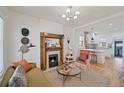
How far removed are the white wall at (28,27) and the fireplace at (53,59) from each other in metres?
0.70

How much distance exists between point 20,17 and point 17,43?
1017mm

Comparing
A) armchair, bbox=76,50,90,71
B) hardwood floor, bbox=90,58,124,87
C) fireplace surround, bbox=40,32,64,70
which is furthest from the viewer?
fireplace surround, bbox=40,32,64,70

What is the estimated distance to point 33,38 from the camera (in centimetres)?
418

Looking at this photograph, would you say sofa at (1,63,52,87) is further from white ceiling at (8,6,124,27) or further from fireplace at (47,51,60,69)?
fireplace at (47,51,60,69)

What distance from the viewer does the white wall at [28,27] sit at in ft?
11.6

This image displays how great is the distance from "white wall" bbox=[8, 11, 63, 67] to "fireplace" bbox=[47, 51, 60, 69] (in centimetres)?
70

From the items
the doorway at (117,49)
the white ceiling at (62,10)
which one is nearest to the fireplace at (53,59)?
the white ceiling at (62,10)

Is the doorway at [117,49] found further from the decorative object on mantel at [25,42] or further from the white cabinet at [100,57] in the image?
the decorative object on mantel at [25,42]

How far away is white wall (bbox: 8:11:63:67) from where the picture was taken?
3.55m

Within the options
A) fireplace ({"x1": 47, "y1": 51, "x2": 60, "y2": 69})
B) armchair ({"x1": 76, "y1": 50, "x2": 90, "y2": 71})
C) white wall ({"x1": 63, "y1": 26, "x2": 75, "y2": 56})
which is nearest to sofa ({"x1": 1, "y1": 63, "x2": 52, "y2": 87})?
armchair ({"x1": 76, "y1": 50, "x2": 90, "y2": 71})

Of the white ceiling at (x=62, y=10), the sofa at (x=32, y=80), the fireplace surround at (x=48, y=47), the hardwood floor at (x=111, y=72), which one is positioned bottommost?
the hardwood floor at (x=111, y=72)

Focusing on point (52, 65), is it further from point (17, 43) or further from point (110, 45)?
point (110, 45)

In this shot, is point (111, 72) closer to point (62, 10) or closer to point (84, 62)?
point (84, 62)
